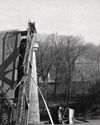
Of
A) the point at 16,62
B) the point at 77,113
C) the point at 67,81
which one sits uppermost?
the point at 16,62

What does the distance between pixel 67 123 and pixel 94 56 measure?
39140mm

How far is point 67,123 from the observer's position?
103 ft

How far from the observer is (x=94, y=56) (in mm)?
68562

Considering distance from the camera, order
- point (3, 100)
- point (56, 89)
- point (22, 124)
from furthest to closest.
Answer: point (56, 89) < point (3, 100) < point (22, 124)

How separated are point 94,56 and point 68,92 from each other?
63.3ft

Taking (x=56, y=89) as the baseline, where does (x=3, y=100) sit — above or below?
above

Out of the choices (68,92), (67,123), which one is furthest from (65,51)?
(67,123)

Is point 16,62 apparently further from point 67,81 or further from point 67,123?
point 67,81

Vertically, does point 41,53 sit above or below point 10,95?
above

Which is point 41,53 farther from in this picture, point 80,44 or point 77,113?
point 77,113

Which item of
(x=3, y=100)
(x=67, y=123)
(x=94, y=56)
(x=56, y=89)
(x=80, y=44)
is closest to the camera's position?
(x=3, y=100)

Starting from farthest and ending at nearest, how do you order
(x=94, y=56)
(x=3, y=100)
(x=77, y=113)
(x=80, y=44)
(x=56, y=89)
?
1. (x=94, y=56)
2. (x=56, y=89)
3. (x=80, y=44)
4. (x=77, y=113)
5. (x=3, y=100)

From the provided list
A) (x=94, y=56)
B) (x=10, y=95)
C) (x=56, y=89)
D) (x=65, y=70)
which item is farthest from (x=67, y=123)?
(x=94, y=56)

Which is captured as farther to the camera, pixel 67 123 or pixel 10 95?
pixel 67 123
